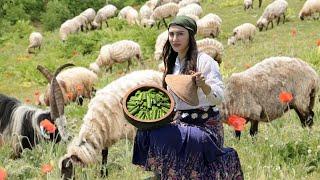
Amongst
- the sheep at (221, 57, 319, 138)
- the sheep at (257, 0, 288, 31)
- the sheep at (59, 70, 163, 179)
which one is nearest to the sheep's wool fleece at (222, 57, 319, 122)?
the sheep at (221, 57, 319, 138)

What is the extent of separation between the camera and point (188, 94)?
3.98 meters

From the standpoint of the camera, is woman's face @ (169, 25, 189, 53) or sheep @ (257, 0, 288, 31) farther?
sheep @ (257, 0, 288, 31)

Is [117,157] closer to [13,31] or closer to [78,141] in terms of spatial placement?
[78,141]

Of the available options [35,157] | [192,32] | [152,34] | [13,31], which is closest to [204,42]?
[152,34]

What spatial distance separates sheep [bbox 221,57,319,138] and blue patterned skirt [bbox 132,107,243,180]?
2524 millimetres

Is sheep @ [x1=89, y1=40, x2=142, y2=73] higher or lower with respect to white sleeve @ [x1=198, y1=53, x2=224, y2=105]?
lower

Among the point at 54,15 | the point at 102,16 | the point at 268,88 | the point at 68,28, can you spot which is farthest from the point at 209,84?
the point at 54,15

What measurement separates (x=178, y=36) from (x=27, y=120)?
3.89 metres

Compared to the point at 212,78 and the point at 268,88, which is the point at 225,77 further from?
the point at 212,78

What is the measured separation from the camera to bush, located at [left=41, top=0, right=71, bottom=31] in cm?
4106

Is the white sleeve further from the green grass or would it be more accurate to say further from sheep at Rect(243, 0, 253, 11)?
sheep at Rect(243, 0, 253, 11)

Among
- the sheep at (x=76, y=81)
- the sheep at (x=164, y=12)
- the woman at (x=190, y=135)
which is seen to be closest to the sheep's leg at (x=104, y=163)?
the woman at (x=190, y=135)

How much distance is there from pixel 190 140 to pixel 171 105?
0.32 metres

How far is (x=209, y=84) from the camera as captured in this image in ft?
13.3
